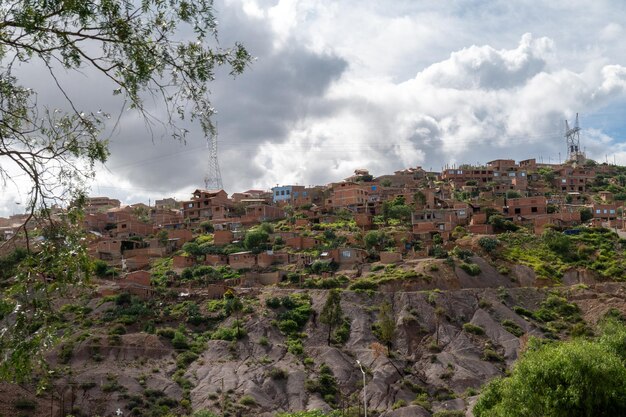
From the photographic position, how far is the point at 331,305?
45.7 m

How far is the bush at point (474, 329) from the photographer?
4572cm

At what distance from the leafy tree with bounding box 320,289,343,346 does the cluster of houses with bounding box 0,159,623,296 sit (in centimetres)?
1011

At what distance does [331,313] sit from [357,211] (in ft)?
98.9

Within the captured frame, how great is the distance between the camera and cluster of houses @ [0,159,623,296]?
2403 inches

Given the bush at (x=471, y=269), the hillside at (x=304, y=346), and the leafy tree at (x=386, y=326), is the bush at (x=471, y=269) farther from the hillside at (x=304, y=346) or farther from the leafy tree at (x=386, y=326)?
the leafy tree at (x=386, y=326)

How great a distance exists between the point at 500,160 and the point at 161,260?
49.0 metres

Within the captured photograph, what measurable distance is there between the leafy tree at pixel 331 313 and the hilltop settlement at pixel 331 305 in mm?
109

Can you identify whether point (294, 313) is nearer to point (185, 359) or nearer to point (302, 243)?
point (185, 359)

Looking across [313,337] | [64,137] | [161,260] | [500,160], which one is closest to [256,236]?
[161,260]

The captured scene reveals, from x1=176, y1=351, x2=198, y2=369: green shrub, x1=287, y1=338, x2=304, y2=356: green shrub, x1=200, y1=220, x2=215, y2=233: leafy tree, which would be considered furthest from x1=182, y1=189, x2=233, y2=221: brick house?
x1=176, y1=351, x2=198, y2=369: green shrub

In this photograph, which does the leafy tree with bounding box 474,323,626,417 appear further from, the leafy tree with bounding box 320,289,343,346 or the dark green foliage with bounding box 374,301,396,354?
the leafy tree with bounding box 320,289,343,346

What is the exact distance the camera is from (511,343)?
4416cm

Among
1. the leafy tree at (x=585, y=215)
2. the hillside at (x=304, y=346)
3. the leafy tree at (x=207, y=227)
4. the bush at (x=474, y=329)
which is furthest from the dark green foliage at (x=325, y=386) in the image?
the leafy tree at (x=585, y=215)

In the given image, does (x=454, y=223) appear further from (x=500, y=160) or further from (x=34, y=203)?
(x=34, y=203)
